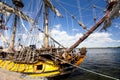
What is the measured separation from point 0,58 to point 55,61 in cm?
957

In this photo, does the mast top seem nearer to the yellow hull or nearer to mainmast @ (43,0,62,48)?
mainmast @ (43,0,62,48)

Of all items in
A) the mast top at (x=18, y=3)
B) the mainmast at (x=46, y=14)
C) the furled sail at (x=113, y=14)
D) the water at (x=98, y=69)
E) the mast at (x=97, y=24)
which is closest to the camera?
the furled sail at (x=113, y=14)

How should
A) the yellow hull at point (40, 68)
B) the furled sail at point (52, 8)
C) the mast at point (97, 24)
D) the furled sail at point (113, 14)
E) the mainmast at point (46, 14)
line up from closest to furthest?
the furled sail at point (113, 14) → the mast at point (97, 24) → the yellow hull at point (40, 68) → the mainmast at point (46, 14) → the furled sail at point (52, 8)

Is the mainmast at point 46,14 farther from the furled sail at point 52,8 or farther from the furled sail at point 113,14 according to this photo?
the furled sail at point 113,14

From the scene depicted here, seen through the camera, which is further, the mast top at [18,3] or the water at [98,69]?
the mast top at [18,3]

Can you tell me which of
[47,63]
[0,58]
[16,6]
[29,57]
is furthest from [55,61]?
[16,6]

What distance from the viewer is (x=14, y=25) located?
27312 mm

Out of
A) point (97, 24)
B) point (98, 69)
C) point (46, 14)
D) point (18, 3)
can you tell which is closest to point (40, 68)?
point (97, 24)

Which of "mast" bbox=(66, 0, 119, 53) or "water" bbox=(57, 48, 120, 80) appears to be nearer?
"mast" bbox=(66, 0, 119, 53)

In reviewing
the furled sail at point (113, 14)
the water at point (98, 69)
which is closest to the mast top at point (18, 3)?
the water at point (98, 69)

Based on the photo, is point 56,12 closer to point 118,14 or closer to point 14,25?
point 14,25

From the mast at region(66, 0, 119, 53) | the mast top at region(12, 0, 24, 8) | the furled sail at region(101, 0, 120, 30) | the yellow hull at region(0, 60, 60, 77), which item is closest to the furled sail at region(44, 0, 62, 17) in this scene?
the mast top at region(12, 0, 24, 8)

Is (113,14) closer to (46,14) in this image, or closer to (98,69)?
(46,14)

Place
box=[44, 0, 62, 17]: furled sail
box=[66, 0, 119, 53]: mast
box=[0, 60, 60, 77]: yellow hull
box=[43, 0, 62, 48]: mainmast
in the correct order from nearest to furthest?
box=[66, 0, 119, 53]: mast < box=[0, 60, 60, 77]: yellow hull < box=[43, 0, 62, 48]: mainmast < box=[44, 0, 62, 17]: furled sail
